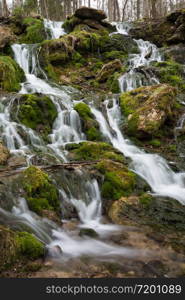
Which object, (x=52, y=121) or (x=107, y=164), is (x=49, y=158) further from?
(x=52, y=121)

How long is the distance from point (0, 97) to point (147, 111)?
6158 millimetres

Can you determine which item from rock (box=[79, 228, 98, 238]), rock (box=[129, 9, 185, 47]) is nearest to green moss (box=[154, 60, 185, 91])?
rock (box=[129, 9, 185, 47])

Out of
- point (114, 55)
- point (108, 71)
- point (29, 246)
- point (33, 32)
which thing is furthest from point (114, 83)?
point (29, 246)

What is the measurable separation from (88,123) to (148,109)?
2.58m

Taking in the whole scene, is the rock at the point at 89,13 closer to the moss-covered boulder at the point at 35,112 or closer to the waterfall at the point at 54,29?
the waterfall at the point at 54,29

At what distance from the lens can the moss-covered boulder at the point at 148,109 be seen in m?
11.6

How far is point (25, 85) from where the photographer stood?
14.2m

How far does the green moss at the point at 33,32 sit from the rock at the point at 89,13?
332 cm

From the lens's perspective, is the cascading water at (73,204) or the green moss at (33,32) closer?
the cascading water at (73,204)

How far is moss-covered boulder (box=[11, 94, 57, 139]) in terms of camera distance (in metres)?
11.1

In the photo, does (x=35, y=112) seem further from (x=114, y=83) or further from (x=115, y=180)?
(x=114, y=83)

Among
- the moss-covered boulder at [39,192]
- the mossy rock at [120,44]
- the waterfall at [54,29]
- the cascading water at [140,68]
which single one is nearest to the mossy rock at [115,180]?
the moss-covered boulder at [39,192]

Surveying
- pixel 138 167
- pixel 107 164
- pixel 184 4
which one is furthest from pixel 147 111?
pixel 184 4

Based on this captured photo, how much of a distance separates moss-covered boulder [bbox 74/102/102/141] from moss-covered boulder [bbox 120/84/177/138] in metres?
1.38
